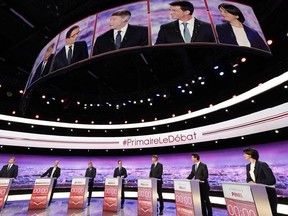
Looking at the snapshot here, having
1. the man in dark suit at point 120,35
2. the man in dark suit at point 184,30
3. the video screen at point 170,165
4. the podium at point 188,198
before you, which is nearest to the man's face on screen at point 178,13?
the man in dark suit at point 184,30

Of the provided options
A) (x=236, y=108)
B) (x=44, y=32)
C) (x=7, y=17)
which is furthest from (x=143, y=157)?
(x=7, y=17)

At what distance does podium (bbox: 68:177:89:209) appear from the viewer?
20.0 feet

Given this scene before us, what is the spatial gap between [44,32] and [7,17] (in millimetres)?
953

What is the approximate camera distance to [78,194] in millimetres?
6164

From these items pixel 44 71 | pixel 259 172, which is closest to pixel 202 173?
pixel 259 172

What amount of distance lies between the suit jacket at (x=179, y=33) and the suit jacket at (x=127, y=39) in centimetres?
21

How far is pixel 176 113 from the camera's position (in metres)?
9.48

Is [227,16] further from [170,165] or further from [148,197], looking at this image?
[170,165]

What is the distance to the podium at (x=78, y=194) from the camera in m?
6.09

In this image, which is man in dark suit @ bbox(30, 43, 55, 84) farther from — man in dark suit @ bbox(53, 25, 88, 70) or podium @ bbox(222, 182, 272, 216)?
podium @ bbox(222, 182, 272, 216)

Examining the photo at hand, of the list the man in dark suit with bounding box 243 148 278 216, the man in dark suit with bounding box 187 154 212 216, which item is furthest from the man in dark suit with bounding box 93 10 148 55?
the man in dark suit with bounding box 187 154 212 216

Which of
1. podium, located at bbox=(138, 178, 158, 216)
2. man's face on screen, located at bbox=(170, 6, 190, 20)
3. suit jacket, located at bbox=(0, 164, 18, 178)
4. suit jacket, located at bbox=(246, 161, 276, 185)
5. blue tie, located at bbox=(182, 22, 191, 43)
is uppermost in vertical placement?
man's face on screen, located at bbox=(170, 6, 190, 20)

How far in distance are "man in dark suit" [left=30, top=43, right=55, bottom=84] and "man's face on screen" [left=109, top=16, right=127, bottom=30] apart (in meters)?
1.20

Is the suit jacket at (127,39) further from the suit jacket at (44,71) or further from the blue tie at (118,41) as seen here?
the suit jacket at (44,71)
